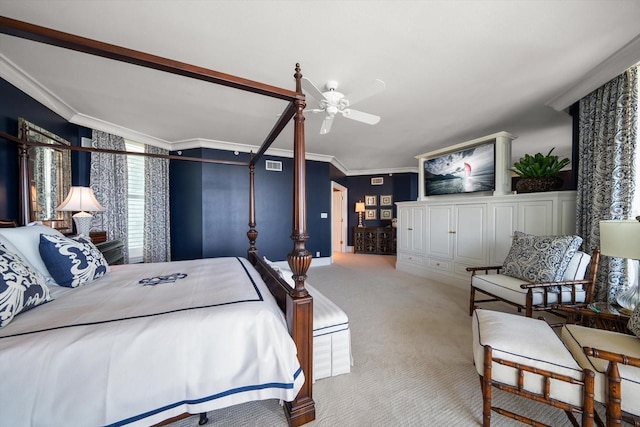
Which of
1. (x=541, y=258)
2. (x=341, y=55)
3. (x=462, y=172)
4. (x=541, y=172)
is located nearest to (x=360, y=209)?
(x=462, y=172)

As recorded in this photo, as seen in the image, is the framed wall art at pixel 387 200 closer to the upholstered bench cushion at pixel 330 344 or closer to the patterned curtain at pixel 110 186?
the upholstered bench cushion at pixel 330 344

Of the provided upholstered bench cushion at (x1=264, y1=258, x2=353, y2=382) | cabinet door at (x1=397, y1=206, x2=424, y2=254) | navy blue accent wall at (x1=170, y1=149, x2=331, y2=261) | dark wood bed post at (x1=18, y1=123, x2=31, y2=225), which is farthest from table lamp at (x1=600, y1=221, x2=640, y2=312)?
dark wood bed post at (x1=18, y1=123, x2=31, y2=225)

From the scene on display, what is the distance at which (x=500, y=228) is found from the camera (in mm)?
3283

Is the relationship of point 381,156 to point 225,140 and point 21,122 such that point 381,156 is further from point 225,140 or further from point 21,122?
point 21,122

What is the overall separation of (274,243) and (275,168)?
5.01ft

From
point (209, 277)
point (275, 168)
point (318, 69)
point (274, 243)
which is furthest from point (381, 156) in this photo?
point (209, 277)

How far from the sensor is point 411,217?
4.63 m

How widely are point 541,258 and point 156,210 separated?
5.24 metres

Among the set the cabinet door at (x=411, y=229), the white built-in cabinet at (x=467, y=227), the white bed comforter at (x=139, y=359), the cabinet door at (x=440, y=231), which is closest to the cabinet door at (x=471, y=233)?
the white built-in cabinet at (x=467, y=227)

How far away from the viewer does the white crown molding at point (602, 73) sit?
1859 millimetres

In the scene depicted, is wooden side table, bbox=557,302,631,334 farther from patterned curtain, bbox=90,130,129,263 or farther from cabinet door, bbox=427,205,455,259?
patterned curtain, bbox=90,130,129,263

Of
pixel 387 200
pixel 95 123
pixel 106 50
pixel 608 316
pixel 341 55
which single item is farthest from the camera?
pixel 387 200

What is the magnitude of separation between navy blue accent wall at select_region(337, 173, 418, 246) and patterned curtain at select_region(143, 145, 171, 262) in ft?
15.8

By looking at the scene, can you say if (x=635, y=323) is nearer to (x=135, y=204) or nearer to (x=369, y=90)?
(x=369, y=90)
